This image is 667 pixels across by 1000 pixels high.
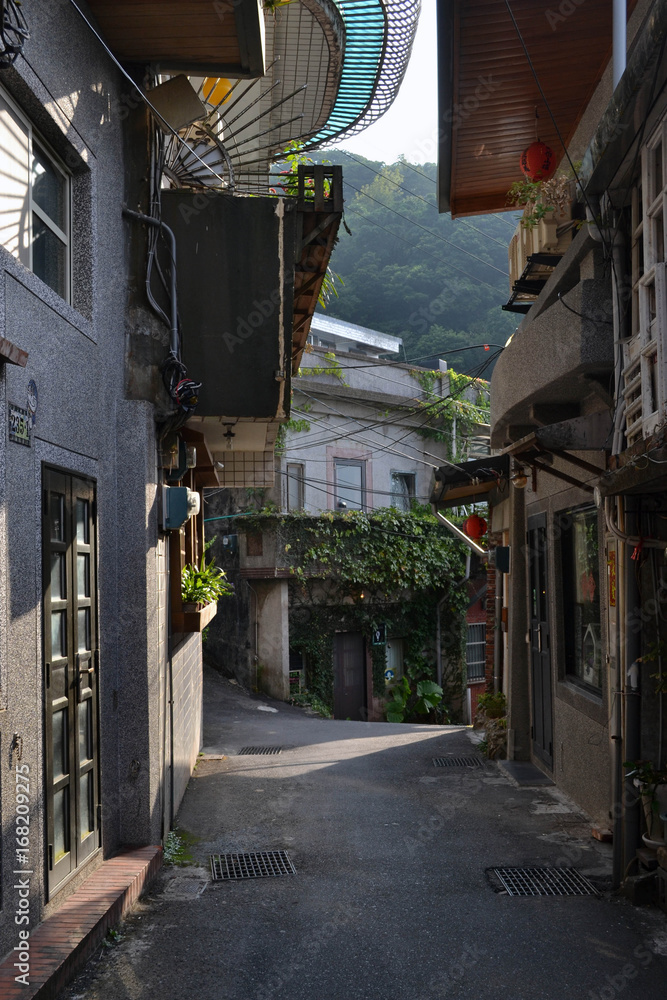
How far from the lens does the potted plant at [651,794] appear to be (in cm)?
549

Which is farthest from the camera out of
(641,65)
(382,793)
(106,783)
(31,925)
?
(382,793)

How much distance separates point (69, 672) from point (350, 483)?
1598 cm

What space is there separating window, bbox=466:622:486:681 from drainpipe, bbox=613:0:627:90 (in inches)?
645

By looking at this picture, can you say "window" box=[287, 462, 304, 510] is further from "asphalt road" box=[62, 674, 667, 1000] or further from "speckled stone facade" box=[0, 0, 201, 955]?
"speckled stone facade" box=[0, 0, 201, 955]

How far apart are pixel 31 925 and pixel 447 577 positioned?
16204mm

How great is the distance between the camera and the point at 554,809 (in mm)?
7891

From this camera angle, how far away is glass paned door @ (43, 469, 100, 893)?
4.81 metres

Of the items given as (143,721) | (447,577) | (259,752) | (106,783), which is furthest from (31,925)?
(447,577)

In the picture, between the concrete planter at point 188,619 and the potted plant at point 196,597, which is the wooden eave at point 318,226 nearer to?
the potted plant at point 196,597

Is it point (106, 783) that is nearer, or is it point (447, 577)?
point (106, 783)

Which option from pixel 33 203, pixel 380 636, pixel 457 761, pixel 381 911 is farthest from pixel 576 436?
pixel 380 636

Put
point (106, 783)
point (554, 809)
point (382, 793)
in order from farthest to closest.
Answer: point (382, 793) → point (554, 809) → point (106, 783)

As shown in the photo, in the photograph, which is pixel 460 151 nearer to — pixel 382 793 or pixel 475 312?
pixel 382 793

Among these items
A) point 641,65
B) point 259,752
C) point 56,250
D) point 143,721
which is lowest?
point 259,752
